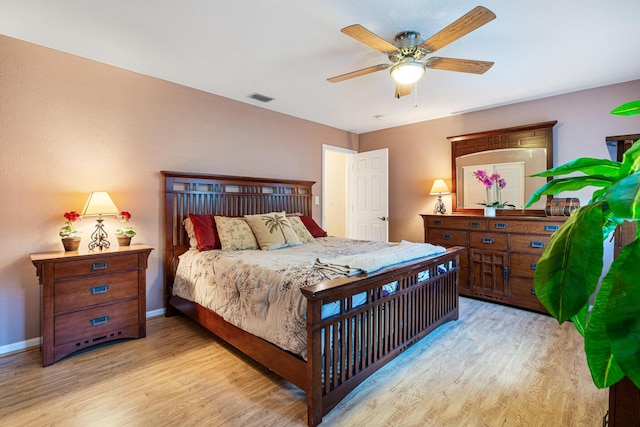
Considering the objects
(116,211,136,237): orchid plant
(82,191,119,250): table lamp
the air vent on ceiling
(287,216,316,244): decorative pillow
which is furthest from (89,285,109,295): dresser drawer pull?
the air vent on ceiling

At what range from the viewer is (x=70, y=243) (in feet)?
8.24

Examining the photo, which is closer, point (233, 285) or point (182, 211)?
point (233, 285)

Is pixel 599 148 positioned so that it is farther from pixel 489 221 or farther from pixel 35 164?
pixel 35 164

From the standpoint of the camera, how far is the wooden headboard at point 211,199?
127 inches

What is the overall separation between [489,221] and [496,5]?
238cm

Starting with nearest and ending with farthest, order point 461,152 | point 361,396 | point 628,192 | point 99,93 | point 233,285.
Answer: point 628,192
point 361,396
point 233,285
point 99,93
point 461,152

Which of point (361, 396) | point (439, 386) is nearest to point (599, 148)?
point (439, 386)

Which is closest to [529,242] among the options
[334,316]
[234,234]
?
[334,316]

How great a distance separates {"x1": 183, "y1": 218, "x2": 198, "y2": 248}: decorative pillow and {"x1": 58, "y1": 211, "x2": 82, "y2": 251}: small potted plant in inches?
35.9

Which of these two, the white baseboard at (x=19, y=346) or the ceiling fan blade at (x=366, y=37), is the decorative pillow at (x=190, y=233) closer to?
the white baseboard at (x=19, y=346)

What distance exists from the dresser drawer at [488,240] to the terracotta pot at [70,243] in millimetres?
4130

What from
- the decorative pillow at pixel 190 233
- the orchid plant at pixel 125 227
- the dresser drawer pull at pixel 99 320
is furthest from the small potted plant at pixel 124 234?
the dresser drawer pull at pixel 99 320

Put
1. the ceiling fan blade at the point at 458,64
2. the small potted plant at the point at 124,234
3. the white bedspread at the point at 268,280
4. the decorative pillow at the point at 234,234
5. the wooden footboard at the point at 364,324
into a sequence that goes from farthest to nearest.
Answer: the decorative pillow at the point at 234,234
the small potted plant at the point at 124,234
the ceiling fan blade at the point at 458,64
the white bedspread at the point at 268,280
the wooden footboard at the point at 364,324

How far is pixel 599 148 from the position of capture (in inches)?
132
